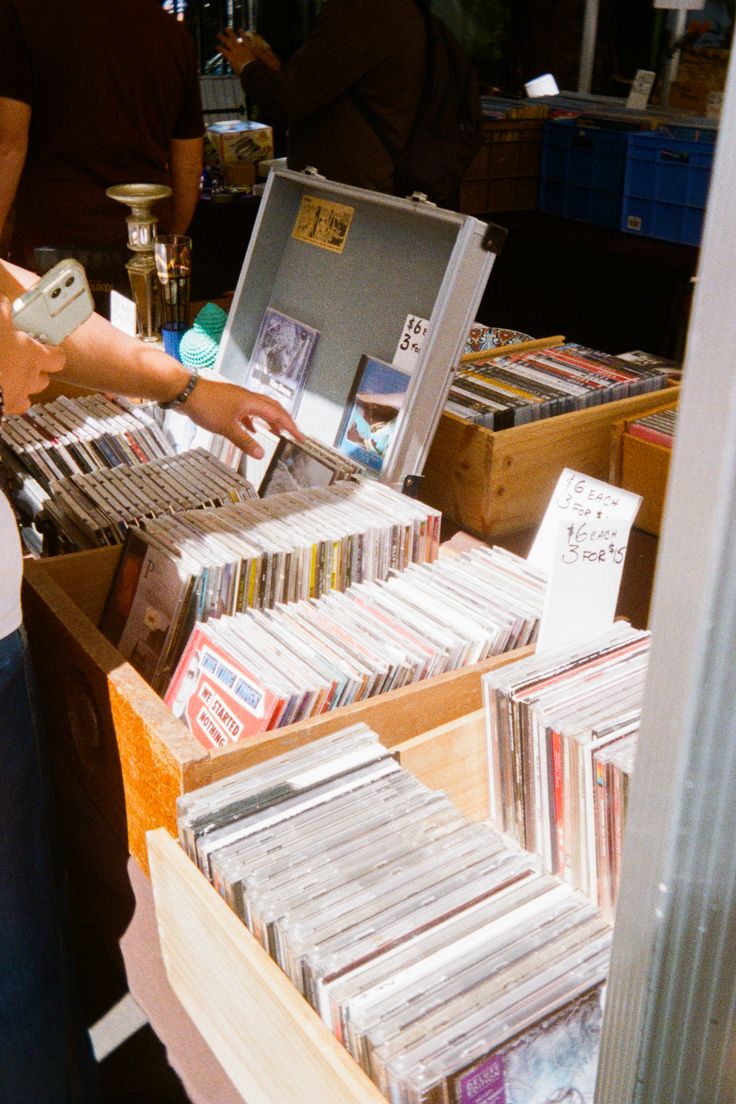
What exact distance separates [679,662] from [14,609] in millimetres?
915

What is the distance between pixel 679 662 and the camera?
0.38 meters

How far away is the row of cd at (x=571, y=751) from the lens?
38.2 inches

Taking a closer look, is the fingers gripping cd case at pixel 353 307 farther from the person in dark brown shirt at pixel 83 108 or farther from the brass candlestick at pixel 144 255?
the person in dark brown shirt at pixel 83 108

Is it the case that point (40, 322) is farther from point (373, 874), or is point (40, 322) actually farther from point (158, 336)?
point (158, 336)

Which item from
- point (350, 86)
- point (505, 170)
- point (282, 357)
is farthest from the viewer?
point (505, 170)

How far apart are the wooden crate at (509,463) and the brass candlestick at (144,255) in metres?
0.88

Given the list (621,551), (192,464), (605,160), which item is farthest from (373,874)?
(605,160)

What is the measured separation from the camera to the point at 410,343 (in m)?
1.68

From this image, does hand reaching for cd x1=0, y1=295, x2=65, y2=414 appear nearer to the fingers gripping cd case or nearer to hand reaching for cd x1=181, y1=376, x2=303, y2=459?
hand reaching for cd x1=181, y1=376, x2=303, y2=459

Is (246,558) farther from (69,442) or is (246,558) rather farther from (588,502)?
(69,442)

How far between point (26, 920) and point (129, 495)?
26.9 inches

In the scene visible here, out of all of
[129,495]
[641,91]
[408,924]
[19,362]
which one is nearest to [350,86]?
[129,495]

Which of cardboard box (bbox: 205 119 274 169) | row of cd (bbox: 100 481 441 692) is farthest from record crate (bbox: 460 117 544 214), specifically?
row of cd (bbox: 100 481 441 692)

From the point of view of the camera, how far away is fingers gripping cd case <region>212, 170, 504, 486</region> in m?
1.59
